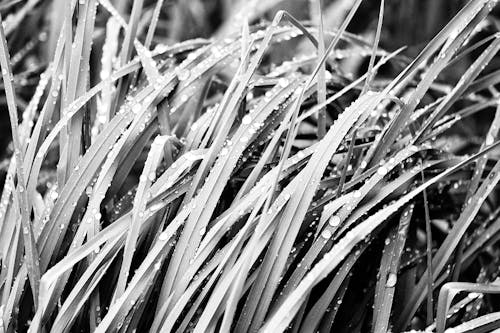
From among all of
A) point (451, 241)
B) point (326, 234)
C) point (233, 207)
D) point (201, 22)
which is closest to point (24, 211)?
point (233, 207)

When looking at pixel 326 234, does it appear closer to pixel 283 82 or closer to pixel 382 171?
pixel 382 171

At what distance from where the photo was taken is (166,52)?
1.10 m

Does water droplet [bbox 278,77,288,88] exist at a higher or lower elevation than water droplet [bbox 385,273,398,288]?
higher

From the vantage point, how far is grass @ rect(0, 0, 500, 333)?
807 mm

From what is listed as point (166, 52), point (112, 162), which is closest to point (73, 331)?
point (112, 162)

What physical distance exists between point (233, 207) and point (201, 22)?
1.14 meters

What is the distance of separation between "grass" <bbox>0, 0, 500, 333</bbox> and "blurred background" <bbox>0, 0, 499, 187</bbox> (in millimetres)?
371

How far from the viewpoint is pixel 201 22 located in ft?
6.22

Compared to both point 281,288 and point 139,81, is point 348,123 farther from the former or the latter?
point 139,81

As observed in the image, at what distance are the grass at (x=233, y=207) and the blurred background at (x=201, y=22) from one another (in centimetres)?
37

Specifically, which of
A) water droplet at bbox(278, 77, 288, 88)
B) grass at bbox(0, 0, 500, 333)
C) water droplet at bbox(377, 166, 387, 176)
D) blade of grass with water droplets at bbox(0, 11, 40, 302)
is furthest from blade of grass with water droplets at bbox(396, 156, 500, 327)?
blade of grass with water droplets at bbox(0, 11, 40, 302)

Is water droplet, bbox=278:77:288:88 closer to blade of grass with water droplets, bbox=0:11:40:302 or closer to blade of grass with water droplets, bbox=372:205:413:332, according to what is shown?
blade of grass with water droplets, bbox=372:205:413:332

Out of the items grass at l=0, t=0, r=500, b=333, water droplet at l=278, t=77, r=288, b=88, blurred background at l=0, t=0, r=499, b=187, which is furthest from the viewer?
blurred background at l=0, t=0, r=499, b=187

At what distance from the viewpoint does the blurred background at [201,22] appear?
4.99 feet
